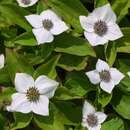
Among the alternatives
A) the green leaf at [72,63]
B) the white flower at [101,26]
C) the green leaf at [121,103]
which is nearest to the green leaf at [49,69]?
the green leaf at [72,63]

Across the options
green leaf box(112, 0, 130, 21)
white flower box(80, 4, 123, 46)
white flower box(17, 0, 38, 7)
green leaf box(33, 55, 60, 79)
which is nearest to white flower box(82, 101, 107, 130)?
green leaf box(33, 55, 60, 79)

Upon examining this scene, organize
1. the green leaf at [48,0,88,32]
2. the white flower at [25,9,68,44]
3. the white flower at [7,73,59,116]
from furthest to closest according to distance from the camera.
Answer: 1. the green leaf at [48,0,88,32]
2. the white flower at [25,9,68,44]
3. the white flower at [7,73,59,116]

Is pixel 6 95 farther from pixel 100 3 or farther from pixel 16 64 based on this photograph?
pixel 100 3

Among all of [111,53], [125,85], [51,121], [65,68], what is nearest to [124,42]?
[111,53]

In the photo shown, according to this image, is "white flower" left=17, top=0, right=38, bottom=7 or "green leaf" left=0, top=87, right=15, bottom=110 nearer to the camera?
"green leaf" left=0, top=87, right=15, bottom=110

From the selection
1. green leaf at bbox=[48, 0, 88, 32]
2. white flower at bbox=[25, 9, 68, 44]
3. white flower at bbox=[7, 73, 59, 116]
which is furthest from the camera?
green leaf at bbox=[48, 0, 88, 32]

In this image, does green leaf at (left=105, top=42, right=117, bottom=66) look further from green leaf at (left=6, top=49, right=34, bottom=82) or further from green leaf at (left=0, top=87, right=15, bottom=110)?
green leaf at (left=0, top=87, right=15, bottom=110)
